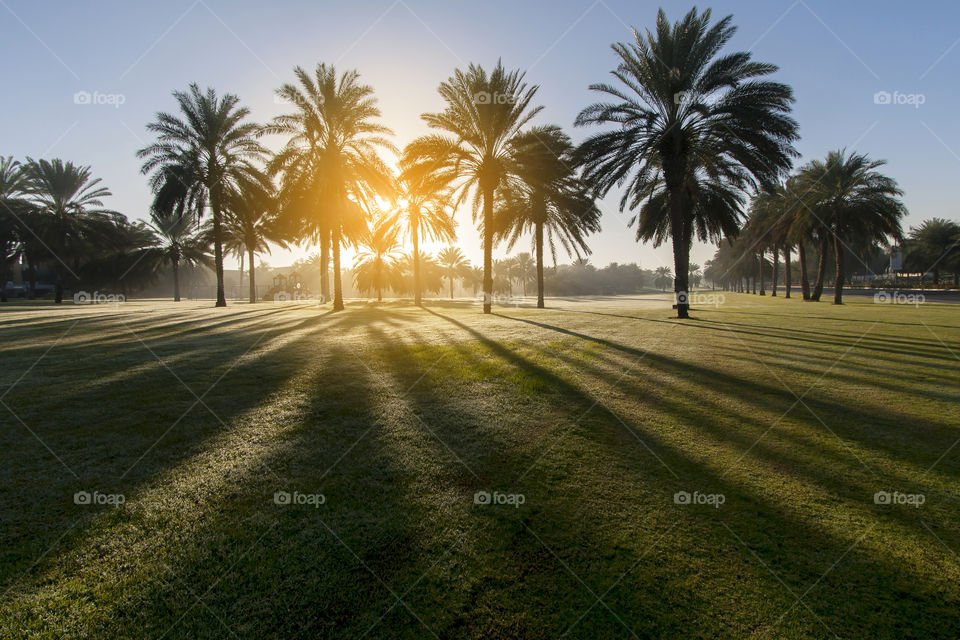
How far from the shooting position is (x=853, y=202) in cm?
2828

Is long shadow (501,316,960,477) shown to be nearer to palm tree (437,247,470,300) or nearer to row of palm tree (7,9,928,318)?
row of palm tree (7,9,928,318)

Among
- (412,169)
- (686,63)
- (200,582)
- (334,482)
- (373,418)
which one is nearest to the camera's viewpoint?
(200,582)

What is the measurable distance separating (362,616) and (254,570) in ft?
2.37

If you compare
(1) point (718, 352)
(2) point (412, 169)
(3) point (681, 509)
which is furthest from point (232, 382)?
(2) point (412, 169)

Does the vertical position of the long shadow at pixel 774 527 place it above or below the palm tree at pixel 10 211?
below

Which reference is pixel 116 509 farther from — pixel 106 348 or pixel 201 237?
pixel 201 237

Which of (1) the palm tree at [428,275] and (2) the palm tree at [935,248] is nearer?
(2) the palm tree at [935,248]

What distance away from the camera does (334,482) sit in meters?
3.14
